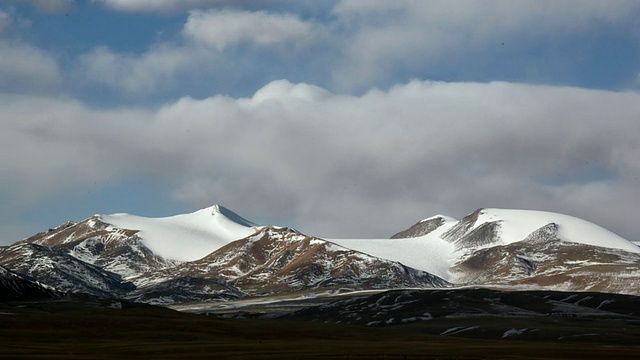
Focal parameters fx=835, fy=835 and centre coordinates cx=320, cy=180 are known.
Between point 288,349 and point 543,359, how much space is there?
37.9 metres

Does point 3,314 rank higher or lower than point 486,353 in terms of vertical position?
higher

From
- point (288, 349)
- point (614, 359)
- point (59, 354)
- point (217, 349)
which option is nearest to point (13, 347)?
point (59, 354)

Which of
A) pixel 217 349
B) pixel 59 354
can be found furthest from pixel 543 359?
pixel 59 354

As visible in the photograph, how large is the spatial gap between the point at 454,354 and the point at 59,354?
2114 inches

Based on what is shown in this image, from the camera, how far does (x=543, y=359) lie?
371 feet

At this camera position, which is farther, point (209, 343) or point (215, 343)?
point (209, 343)

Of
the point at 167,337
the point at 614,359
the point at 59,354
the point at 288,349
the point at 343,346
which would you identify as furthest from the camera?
the point at 167,337

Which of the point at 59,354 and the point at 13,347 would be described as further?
the point at 13,347

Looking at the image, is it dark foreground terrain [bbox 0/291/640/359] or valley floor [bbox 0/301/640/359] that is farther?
dark foreground terrain [bbox 0/291/640/359]

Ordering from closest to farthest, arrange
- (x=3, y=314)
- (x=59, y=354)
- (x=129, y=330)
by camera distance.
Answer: (x=59, y=354) < (x=129, y=330) < (x=3, y=314)

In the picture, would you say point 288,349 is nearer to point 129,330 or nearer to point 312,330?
point 129,330

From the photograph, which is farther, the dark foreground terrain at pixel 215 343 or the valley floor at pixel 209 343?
the dark foreground terrain at pixel 215 343

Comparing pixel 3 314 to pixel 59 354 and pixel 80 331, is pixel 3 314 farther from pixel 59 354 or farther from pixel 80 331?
pixel 59 354

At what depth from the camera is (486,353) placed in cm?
12300
